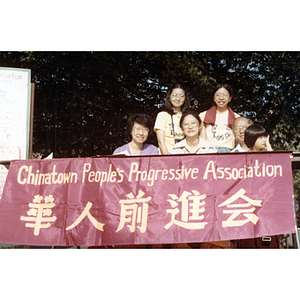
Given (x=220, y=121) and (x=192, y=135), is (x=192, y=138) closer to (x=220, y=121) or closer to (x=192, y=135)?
(x=192, y=135)

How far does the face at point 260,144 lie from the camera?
7.19 meters

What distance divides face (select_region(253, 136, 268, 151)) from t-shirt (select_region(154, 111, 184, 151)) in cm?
166

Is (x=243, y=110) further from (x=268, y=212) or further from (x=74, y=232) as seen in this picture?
(x=74, y=232)

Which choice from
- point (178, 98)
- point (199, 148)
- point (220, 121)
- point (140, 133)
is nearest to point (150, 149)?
point (140, 133)

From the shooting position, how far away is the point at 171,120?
302 inches

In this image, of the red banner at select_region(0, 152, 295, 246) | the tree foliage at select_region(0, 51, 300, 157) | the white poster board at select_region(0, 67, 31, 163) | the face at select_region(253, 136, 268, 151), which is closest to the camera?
the red banner at select_region(0, 152, 295, 246)

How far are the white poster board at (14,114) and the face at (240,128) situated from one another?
488 cm

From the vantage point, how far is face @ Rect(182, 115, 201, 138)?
7.37 metres

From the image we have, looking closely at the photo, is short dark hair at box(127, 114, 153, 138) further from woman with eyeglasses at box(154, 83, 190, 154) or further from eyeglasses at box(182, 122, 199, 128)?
eyeglasses at box(182, 122, 199, 128)

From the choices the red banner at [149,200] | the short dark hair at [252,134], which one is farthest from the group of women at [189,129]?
the red banner at [149,200]

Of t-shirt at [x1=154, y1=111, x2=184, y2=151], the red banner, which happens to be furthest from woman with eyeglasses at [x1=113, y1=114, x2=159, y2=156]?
the red banner

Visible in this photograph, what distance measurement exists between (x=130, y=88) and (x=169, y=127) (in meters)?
2.15

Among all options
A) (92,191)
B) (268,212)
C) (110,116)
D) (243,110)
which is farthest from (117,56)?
(268,212)

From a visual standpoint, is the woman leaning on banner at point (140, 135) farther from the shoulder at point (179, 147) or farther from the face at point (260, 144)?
the face at point (260, 144)
